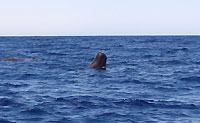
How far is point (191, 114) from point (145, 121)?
244 centimetres

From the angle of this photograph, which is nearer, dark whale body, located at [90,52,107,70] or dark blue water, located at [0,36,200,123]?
dark blue water, located at [0,36,200,123]

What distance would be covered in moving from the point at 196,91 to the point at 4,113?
11.2 meters

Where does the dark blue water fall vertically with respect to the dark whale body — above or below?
below

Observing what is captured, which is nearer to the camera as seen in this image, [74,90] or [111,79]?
[74,90]

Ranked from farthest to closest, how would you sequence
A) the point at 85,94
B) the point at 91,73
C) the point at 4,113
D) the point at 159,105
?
the point at 91,73, the point at 85,94, the point at 159,105, the point at 4,113

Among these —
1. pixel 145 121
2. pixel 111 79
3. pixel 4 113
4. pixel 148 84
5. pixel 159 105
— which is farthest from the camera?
pixel 111 79

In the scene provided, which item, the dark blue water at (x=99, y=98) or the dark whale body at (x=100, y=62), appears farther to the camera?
the dark whale body at (x=100, y=62)

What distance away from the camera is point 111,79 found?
24.9 metres

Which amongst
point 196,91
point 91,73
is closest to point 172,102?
point 196,91

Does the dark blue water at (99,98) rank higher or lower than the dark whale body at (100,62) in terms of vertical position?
lower

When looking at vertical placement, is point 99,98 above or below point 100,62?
below

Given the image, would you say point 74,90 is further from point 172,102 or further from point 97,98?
point 172,102

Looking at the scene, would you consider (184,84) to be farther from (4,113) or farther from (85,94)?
(4,113)

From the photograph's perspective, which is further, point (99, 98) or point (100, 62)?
point (100, 62)
